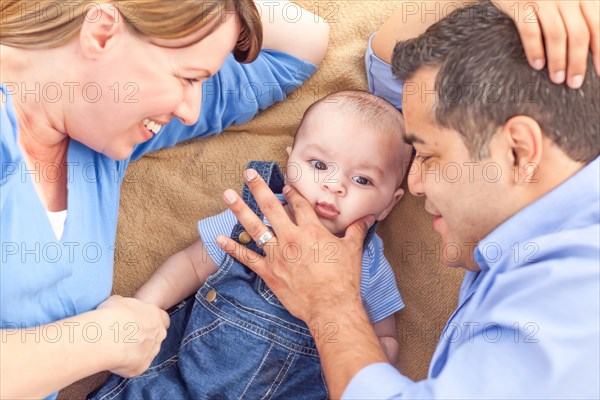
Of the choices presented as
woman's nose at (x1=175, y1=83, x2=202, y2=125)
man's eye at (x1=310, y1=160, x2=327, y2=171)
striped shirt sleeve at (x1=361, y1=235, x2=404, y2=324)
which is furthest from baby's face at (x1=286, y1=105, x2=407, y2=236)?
woman's nose at (x1=175, y1=83, x2=202, y2=125)

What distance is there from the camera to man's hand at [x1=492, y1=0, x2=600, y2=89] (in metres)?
1.11

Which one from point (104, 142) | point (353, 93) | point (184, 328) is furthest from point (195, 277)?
point (353, 93)

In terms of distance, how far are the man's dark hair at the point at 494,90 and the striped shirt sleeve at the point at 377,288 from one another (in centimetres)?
50

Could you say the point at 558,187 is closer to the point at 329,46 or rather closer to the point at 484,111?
the point at 484,111

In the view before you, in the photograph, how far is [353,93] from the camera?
164cm

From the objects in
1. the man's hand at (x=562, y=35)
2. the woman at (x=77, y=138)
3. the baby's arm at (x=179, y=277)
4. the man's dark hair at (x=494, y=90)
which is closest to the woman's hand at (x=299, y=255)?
the baby's arm at (x=179, y=277)

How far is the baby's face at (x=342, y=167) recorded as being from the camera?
5.08 ft

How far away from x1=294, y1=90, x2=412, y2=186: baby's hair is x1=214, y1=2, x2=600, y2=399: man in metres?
0.26

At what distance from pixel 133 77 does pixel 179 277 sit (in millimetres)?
532

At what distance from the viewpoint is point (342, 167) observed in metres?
1.55

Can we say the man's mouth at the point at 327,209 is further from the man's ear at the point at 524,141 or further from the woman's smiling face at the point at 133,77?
the man's ear at the point at 524,141

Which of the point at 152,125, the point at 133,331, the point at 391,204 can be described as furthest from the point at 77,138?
the point at 391,204

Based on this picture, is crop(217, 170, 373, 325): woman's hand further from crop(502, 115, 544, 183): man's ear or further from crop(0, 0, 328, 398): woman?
crop(502, 115, 544, 183): man's ear

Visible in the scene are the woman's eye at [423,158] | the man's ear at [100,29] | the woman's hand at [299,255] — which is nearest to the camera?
the man's ear at [100,29]
